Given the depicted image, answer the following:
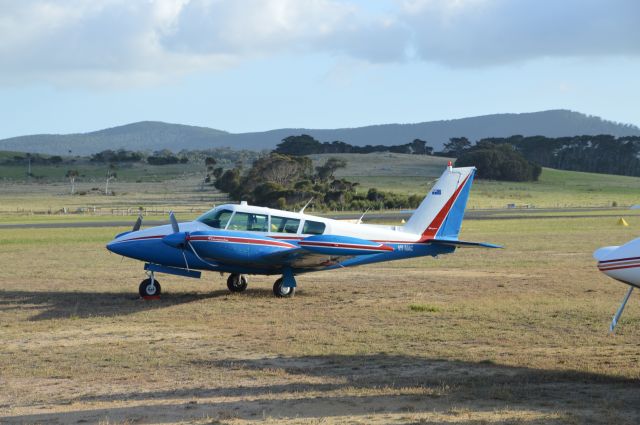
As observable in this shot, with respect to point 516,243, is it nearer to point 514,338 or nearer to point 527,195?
point 514,338

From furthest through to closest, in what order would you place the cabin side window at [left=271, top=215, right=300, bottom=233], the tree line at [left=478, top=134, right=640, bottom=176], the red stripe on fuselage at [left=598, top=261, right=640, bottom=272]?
1. the tree line at [left=478, top=134, right=640, bottom=176]
2. the cabin side window at [left=271, top=215, right=300, bottom=233]
3. the red stripe on fuselage at [left=598, top=261, right=640, bottom=272]

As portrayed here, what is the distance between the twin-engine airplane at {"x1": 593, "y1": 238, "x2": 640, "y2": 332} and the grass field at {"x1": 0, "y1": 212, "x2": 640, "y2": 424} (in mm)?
1246

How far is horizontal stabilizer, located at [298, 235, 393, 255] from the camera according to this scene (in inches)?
816

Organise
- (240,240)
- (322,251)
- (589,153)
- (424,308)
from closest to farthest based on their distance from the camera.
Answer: (424,308) < (322,251) < (240,240) < (589,153)

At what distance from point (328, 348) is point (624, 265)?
4.93 metres

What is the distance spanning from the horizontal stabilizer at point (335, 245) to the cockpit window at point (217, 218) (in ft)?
5.96

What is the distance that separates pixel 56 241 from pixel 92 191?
79.7m

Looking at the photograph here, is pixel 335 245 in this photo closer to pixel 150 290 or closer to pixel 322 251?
pixel 322 251

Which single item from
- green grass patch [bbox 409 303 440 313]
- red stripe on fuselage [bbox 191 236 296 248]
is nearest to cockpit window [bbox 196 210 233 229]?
red stripe on fuselage [bbox 191 236 296 248]

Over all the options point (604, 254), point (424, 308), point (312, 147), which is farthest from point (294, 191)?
point (312, 147)

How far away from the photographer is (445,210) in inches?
903

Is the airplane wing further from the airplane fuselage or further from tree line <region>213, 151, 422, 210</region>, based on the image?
tree line <region>213, 151, 422, 210</region>

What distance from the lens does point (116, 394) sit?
460 inches

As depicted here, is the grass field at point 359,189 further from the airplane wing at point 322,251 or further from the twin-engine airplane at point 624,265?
the twin-engine airplane at point 624,265
